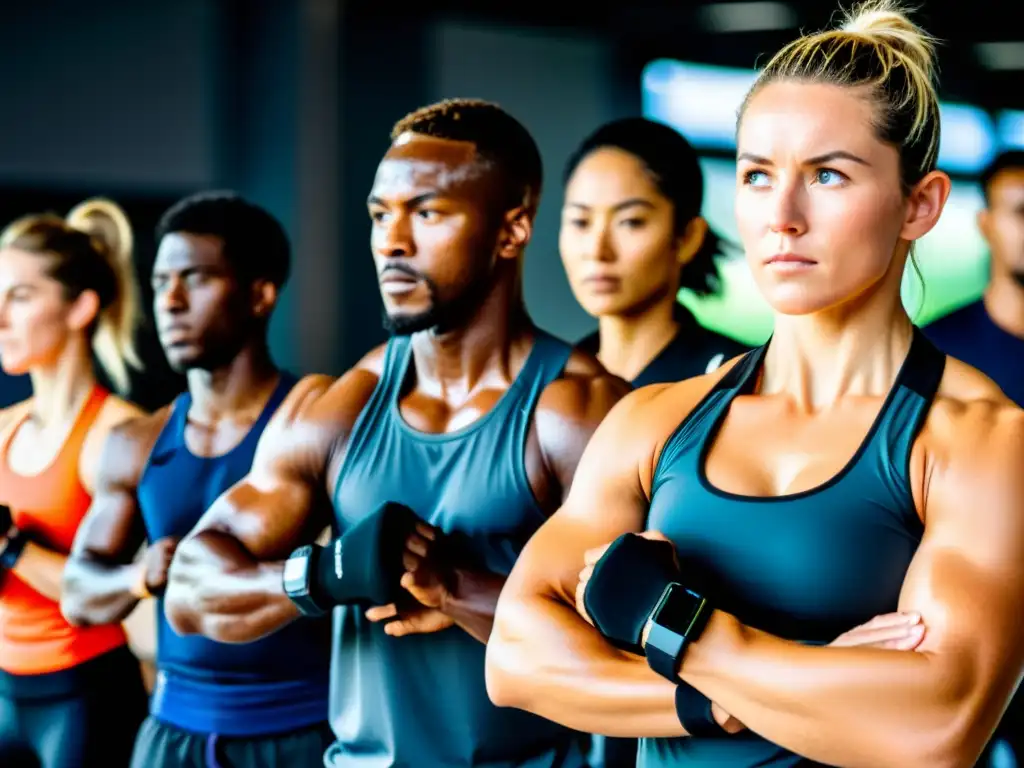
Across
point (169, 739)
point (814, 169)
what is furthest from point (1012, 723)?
point (169, 739)

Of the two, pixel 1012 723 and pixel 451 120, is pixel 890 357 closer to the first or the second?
pixel 451 120

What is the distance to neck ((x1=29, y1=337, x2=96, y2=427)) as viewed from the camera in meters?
→ 2.84

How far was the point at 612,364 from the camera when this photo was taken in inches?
92.7

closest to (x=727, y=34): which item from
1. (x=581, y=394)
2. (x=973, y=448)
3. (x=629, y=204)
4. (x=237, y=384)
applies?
(x=629, y=204)

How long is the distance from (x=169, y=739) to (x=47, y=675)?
0.49 meters

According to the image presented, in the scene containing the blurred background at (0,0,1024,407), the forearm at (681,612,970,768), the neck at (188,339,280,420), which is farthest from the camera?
the blurred background at (0,0,1024,407)

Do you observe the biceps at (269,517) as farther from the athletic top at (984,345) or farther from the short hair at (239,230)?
the athletic top at (984,345)

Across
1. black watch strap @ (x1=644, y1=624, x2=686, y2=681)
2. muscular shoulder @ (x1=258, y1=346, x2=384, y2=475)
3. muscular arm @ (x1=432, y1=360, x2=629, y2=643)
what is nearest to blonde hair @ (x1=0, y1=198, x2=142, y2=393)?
muscular shoulder @ (x1=258, y1=346, x2=384, y2=475)

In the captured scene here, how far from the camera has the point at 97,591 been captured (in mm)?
2473

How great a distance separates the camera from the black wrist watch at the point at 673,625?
1.29 m

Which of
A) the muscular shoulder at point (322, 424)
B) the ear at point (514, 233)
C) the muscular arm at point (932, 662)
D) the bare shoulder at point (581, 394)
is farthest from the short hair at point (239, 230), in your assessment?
the muscular arm at point (932, 662)

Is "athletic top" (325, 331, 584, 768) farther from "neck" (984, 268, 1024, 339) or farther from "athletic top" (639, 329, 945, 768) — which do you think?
"neck" (984, 268, 1024, 339)

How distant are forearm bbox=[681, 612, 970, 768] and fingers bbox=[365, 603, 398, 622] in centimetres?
64

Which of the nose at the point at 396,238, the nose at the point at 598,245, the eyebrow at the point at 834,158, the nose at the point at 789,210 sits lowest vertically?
the nose at the point at 598,245
